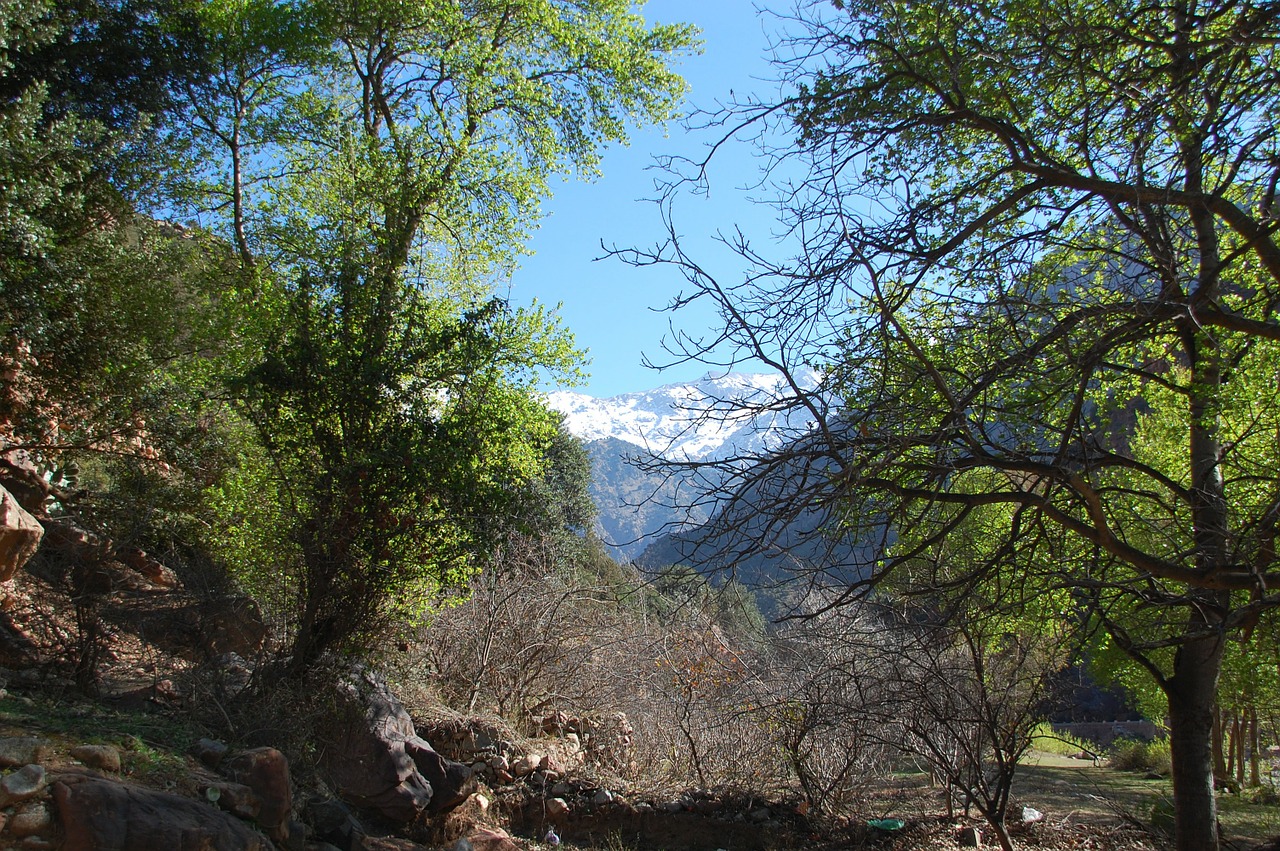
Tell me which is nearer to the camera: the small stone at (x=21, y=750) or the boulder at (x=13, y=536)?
the small stone at (x=21, y=750)

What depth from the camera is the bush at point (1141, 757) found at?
1742 centimetres

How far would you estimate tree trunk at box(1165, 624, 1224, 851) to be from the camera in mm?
5285

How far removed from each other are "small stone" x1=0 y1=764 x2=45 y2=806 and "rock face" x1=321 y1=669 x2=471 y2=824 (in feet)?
11.1

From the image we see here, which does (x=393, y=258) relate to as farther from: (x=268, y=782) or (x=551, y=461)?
(x=268, y=782)

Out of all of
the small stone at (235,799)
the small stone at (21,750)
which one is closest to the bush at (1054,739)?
the small stone at (235,799)

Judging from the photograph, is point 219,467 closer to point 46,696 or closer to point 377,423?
point 377,423

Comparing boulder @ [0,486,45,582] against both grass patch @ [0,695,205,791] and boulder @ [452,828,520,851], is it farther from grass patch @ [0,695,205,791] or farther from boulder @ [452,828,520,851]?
boulder @ [452,828,520,851]

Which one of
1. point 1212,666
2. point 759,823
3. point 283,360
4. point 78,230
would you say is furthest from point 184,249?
point 1212,666

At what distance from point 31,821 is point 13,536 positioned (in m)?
3.30

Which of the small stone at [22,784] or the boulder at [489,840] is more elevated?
the small stone at [22,784]

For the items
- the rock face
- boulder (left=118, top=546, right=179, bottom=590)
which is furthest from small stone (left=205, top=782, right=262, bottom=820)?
boulder (left=118, top=546, right=179, bottom=590)

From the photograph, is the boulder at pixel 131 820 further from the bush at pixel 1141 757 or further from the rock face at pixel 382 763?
the bush at pixel 1141 757

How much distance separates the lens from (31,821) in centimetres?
390

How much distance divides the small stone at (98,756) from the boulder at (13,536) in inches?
103
